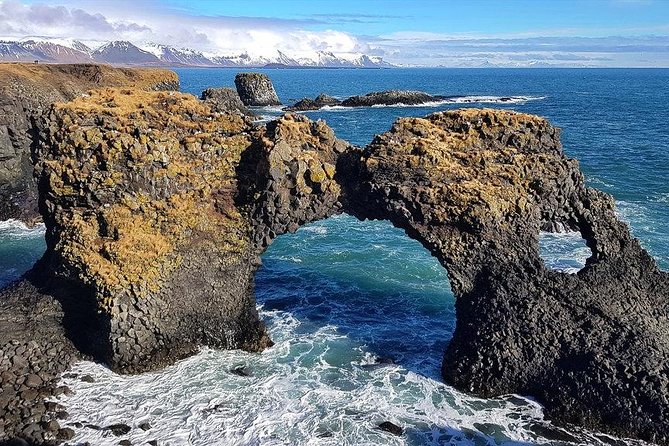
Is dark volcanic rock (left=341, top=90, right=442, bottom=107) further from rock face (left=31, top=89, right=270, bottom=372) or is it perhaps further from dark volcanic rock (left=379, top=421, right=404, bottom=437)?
dark volcanic rock (left=379, top=421, right=404, bottom=437)

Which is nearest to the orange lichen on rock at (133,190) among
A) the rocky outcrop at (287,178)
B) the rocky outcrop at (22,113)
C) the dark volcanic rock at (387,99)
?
the rocky outcrop at (287,178)

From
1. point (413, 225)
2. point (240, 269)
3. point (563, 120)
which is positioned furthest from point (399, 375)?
point (563, 120)

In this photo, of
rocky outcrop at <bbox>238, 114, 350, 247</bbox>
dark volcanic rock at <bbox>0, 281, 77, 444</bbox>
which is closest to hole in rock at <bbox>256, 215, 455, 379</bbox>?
rocky outcrop at <bbox>238, 114, 350, 247</bbox>

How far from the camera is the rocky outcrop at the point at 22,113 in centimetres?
4281

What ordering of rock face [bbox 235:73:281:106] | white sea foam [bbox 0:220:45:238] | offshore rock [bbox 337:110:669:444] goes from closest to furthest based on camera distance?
1. offshore rock [bbox 337:110:669:444]
2. white sea foam [bbox 0:220:45:238]
3. rock face [bbox 235:73:281:106]

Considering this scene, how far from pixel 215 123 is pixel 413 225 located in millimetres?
10273

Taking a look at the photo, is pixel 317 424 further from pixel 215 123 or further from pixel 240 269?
pixel 215 123

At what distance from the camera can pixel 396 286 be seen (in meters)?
31.9

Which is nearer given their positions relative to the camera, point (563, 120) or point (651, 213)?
point (651, 213)

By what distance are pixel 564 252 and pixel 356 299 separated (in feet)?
47.1

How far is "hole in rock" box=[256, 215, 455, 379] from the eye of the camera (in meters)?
25.4

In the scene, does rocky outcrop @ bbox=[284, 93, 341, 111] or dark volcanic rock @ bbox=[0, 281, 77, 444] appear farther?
rocky outcrop @ bbox=[284, 93, 341, 111]

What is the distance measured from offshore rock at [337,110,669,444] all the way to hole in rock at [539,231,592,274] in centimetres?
767

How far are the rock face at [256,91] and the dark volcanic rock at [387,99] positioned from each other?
15.7 meters
